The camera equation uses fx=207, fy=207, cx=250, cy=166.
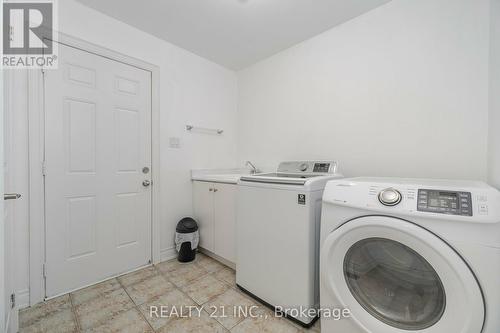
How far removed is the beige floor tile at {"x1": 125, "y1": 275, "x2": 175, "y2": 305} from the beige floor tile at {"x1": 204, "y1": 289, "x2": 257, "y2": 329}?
17.0 inches

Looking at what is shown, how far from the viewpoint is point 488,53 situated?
1.26 meters

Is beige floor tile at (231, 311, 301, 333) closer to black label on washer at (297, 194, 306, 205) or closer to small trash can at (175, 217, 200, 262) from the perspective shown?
black label on washer at (297, 194, 306, 205)

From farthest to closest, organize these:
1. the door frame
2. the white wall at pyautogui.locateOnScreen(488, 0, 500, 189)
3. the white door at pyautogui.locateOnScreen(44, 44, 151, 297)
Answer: the white door at pyautogui.locateOnScreen(44, 44, 151, 297) → the door frame → the white wall at pyautogui.locateOnScreen(488, 0, 500, 189)

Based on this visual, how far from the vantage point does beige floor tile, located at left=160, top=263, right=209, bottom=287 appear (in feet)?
5.93

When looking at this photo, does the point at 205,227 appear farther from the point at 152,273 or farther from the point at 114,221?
the point at 114,221

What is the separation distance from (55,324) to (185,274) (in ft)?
2.89

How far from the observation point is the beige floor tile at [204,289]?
1598mm

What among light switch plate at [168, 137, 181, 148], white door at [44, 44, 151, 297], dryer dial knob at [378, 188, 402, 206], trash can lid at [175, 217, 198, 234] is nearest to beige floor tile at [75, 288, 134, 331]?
white door at [44, 44, 151, 297]

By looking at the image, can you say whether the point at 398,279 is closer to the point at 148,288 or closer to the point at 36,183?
the point at 148,288

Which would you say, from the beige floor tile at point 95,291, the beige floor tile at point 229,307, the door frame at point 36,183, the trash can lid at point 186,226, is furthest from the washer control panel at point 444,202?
the door frame at point 36,183

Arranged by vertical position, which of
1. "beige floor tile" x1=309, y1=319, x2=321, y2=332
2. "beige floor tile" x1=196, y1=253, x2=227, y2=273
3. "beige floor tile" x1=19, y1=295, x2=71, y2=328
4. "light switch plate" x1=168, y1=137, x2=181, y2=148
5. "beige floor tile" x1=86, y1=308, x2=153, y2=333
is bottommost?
"beige floor tile" x1=309, y1=319, x2=321, y2=332

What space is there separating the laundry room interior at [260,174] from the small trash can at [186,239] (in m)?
0.02

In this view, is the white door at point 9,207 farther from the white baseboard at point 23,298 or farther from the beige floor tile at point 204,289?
the beige floor tile at point 204,289

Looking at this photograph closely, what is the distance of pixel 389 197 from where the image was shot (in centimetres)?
93
